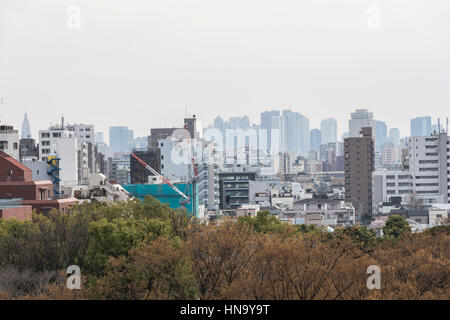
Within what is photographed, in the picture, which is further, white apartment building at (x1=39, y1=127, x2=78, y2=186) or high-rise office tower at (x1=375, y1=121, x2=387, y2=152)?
high-rise office tower at (x1=375, y1=121, x2=387, y2=152)

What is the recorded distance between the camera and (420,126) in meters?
68.8

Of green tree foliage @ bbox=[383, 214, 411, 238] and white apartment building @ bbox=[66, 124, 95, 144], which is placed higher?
white apartment building @ bbox=[66, 124, 95, 144]

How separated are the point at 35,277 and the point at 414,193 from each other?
48613mm

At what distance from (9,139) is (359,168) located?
99.5 ft

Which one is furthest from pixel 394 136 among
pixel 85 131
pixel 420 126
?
pixel 85 131

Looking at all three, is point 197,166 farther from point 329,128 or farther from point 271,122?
point 329,128

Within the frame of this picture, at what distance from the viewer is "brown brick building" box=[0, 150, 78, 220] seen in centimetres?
2159

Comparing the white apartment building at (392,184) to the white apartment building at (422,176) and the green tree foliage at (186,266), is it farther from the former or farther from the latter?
the green tree foliage at (186,266)

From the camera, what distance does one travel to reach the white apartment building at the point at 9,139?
1437 inches

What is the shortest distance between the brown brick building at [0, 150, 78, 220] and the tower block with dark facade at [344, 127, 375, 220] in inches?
1466

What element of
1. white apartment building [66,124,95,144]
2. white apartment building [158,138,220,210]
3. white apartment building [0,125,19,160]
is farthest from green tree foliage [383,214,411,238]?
white apartment building [66,124,95,144]

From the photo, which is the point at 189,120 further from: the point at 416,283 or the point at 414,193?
the point at 416,283

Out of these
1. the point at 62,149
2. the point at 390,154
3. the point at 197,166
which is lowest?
the point at 197,166

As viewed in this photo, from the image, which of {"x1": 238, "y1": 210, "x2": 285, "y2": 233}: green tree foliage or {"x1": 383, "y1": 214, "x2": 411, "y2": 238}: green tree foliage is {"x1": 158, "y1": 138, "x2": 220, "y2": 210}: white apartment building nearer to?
{"x1": 383, "y1": 214, "x2": 411, "y2": 238}: green tree foliage
